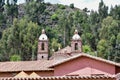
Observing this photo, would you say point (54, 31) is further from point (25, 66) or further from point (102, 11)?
point (25, 66)

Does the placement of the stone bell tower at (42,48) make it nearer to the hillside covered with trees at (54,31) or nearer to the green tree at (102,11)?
the hillside covered with trees at (54,31)

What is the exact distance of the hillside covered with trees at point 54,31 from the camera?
300 feet

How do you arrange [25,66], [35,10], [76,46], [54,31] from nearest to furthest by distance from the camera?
1. [25,66]
2. [76,46]
3. [54,31]
4. [35,10]

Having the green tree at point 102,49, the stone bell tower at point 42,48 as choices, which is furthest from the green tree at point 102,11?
the stone bell tower at point 42,48

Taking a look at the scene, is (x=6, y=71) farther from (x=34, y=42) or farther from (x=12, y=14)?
(x=12, y=14)

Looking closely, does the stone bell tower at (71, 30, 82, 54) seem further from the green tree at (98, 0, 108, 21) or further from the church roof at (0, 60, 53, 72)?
the green tree at (98, 0, 108, 21)

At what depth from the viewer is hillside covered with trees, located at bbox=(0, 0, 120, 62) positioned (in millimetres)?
91312

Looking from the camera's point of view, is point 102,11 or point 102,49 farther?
point 102,11

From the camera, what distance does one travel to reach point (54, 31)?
11538 centimetres

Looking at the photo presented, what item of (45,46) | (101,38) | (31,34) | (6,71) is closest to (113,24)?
(101,38)

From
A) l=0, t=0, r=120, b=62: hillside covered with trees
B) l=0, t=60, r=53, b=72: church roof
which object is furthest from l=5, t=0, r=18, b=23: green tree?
l=0, t=60, r=53, b=72: church roof

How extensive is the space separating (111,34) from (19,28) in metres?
18.7

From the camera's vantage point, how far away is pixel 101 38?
3986 inches

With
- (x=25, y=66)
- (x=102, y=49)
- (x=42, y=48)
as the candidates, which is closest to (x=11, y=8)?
(x=102, y=49)
